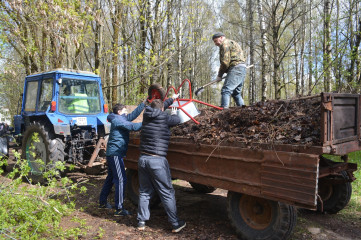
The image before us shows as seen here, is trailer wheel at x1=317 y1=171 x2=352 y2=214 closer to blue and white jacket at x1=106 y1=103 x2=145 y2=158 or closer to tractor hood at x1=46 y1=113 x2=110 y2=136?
blue and white jacket at x1=106 y1=103 x2=145 y2=158

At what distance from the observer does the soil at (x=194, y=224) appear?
3895 mm

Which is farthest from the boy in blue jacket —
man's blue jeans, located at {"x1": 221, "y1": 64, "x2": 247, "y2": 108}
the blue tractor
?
the blue tractor

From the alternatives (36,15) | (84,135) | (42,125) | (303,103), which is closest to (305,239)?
(303,103)

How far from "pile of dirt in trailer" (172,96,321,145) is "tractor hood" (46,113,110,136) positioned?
329 cm

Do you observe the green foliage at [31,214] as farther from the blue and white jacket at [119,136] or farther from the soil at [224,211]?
the blue and white jacket at [119,136]

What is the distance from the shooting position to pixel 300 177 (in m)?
2.95

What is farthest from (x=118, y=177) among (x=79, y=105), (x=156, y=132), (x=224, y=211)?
(x=79, y=105)

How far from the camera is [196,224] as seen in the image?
4.38 metres

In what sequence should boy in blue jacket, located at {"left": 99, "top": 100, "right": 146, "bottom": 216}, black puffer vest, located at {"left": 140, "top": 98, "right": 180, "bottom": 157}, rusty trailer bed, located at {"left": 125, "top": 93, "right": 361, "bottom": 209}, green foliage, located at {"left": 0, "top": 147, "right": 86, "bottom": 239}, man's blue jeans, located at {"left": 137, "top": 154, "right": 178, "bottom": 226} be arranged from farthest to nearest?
boy in blue jacket, located at {"left": 99, "top": 100, "right": 146, "bottom": 216} → black puffer vest, located at {"left": 140, "top": 98, "right": 180, "bottom": 157} → man's blue jeans, located at {"left": 137, "top": 154, "right": 178, "bottom": 226} → green foliage, located at {"left": 0, "top": 147, "right": 86, "bottom": 239} → rusty trailer bed, located at {"left": 125, "top": 93, "right": 361, "bottom": 209}

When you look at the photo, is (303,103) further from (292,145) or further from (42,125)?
(42,125)

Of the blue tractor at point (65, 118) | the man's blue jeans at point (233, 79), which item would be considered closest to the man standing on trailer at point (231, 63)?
the man's blue jeans at point (233, 79)

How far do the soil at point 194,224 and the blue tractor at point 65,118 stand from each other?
5.49 feet

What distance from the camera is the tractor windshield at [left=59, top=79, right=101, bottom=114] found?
7.08 metres

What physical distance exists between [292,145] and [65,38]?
27.7ft
